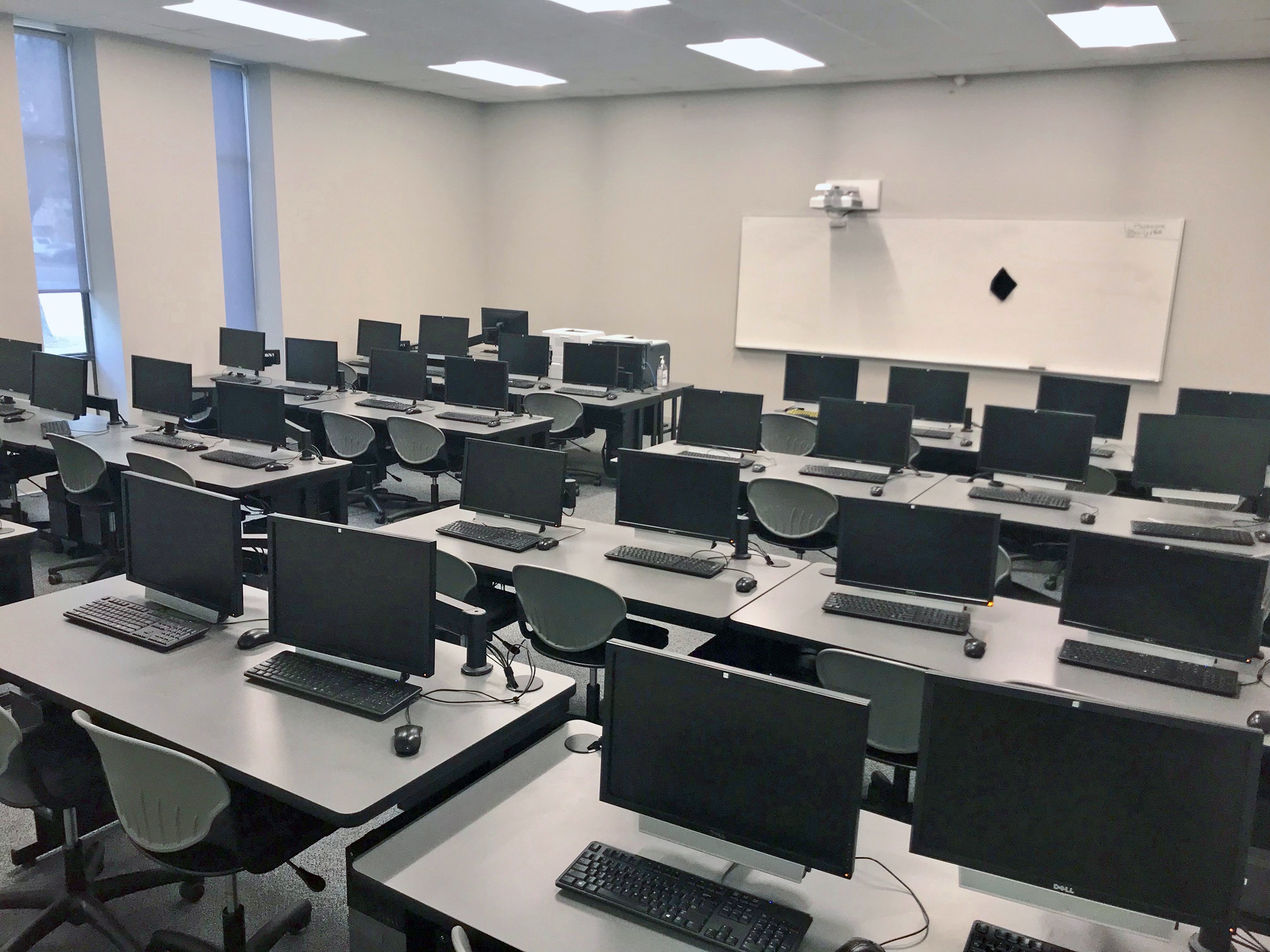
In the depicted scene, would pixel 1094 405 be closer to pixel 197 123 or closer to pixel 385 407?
pixel 385 407

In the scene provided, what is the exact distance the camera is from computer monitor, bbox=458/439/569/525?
3820 mm

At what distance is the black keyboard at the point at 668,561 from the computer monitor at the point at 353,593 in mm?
1279

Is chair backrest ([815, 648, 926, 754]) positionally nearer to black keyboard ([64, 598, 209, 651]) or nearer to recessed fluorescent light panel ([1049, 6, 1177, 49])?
black keyboard ([64, 598, 209, 651])

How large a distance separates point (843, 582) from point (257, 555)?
2.33 metres

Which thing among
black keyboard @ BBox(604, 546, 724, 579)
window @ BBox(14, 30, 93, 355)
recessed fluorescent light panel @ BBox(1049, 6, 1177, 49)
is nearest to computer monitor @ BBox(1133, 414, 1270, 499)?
black keyboard @ BBox(604, 546, 724, 579)

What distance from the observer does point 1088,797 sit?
5.10 feet

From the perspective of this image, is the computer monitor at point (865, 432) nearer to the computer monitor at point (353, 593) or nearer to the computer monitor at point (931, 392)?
the computer monitor at point (931, 392)

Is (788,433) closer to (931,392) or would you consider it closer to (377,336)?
(931,392)

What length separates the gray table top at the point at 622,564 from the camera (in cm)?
321

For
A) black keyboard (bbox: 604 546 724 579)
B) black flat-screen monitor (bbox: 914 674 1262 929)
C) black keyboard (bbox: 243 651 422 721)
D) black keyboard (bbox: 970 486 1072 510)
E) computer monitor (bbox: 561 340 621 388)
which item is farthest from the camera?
computer monitor (bbox: 561 340 621 388)

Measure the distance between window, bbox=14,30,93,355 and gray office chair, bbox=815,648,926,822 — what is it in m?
6.71

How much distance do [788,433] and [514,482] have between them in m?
2.62

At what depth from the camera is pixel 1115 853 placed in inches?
60.6

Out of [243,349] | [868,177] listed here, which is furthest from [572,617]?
[868,177]
